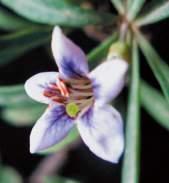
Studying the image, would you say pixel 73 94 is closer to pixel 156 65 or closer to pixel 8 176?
pixel 156 65

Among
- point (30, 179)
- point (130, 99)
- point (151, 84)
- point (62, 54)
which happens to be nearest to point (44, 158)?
point (30, 179)

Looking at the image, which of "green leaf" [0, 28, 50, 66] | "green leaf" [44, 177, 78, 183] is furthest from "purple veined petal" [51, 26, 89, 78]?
"green leaf" [44, 177, 78, 183]

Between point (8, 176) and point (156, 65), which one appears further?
point (8, 176)

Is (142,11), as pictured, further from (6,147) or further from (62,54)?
(6,147)

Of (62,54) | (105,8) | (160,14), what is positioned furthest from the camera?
(105,8)

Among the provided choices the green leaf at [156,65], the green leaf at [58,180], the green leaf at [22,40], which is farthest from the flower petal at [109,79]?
the green leaf at [58,180]

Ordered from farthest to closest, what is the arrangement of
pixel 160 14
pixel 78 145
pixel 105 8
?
pixel 78 145, pixel 105 8, pixel 160 14

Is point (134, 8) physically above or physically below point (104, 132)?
above

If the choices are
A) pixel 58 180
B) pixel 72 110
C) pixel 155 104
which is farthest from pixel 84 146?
pixel 72 110
